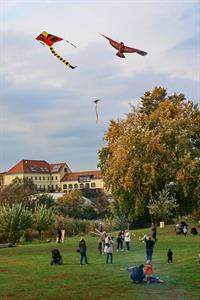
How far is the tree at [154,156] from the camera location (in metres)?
56.3

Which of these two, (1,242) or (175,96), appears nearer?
(1,242)

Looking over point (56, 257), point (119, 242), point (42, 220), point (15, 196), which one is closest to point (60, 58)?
point (56, 257)

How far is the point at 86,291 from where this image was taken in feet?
65.3

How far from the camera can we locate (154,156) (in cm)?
5706

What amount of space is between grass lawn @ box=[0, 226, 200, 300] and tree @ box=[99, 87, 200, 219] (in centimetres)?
2038

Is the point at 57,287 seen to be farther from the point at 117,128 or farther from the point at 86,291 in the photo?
the point at 117,128

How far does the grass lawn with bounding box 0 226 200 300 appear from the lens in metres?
19.2

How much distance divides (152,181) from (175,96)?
1294cm

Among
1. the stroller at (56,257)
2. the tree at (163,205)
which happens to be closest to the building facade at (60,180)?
the tree at (163,205)

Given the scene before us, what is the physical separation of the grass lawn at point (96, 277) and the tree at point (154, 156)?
2038 cm

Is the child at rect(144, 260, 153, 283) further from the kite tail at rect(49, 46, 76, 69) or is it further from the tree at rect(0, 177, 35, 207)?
the tree at rect(0, 177, 35, 207)

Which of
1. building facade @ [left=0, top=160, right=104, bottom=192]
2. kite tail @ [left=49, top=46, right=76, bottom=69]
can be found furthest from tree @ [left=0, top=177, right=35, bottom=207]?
building facade @ [left=0, top=160, right=104, bottom=192]

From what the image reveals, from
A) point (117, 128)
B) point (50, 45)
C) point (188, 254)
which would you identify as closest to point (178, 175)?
point (117, 128)

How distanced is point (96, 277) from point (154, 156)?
1353 inches
